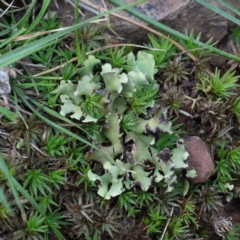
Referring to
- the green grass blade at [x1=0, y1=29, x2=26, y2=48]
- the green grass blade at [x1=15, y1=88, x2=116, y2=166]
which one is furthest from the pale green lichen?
the green grass blade at [x1=0, y1=29, x2=26, y2=48]

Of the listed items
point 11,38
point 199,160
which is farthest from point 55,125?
point 199,160

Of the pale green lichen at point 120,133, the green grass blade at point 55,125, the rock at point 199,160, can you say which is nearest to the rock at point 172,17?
the pale green lichen at point 120,133

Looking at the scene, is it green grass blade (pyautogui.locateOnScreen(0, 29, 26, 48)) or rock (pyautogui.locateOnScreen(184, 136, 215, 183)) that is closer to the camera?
green grass blade (pyautogui.locateOnScreen(0, 29, 26, 48))

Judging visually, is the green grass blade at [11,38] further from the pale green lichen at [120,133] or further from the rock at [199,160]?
the rock at [199,160]

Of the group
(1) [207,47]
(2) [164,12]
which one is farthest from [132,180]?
(2) [164,12]

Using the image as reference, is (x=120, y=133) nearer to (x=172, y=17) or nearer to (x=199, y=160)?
(x=199, y=160)

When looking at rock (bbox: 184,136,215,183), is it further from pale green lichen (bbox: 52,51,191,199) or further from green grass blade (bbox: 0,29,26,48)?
green grass blade (bbox: 0,29,26,48)

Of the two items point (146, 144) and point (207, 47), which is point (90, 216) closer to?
point (146, 144)
